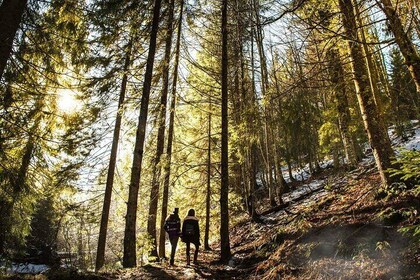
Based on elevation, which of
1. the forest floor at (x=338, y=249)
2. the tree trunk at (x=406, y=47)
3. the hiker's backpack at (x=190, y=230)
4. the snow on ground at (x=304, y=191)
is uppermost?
the snow on ground at (x=304, y=191)

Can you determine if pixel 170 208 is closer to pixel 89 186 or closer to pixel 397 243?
pixel 89 186

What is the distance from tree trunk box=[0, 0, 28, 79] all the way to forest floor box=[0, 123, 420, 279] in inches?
180

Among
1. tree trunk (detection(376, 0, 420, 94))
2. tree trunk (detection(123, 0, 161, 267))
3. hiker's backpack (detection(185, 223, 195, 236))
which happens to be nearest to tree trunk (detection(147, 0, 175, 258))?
tree trunk (detection(123, 0, 161, 267))

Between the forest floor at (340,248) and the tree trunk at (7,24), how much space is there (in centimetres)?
456

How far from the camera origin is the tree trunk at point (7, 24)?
6.35m

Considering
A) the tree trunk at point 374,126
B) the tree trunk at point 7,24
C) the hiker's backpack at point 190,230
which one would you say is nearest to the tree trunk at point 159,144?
the hiker's backpack at point 190,230

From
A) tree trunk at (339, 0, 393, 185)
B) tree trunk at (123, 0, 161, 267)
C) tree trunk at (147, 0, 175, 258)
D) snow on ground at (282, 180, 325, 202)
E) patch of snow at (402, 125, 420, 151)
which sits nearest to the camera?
tree trunk at (339, 0, 393, 185)

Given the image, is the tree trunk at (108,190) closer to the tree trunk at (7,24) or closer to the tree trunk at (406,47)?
the tree trunk at (7,24)

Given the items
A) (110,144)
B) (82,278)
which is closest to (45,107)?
(110,144)

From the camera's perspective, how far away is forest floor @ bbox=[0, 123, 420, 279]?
4.72 meters

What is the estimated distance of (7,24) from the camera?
6.48m

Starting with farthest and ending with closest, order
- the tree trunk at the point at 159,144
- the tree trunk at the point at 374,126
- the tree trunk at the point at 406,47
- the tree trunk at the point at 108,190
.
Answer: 1. the tree trunk at the point at 108,190
2. the tree trunk at the point at 159,144
3. the tree trunk at the point at 374,126
4. the tree trunk at the point at 406,47

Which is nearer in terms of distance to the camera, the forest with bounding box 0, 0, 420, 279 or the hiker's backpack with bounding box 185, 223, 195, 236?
the forest with bounding box 0, 0, 420, 279

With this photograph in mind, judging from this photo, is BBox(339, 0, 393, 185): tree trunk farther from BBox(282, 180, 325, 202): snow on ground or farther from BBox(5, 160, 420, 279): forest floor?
Answer: BBox(282, 180, 325, 202): snow on ground
